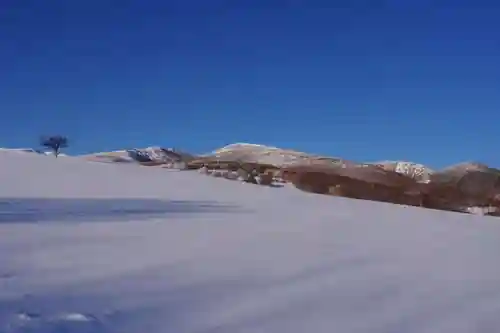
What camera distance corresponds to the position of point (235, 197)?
6.90m

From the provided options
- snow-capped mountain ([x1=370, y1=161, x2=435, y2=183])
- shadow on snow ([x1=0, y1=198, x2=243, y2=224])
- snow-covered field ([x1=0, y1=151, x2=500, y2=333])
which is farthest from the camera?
snow-capped mountain ([x1=370, y1=161, x2=435, y2=183])

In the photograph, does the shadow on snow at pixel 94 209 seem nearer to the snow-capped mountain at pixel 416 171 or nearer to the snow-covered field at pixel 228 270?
the snow-covered field at pixel 228 270

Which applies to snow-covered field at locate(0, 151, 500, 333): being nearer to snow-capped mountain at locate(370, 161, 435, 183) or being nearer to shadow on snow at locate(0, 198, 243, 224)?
shadow on snow at locate(0, 198, 243, 224)

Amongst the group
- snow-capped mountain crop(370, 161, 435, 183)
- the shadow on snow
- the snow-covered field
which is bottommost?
the snow-covered field

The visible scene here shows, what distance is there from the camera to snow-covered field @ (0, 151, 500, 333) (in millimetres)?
2074

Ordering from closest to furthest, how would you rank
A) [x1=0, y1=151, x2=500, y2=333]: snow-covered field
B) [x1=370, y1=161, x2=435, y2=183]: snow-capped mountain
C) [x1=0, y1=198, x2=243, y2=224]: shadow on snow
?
[x1=0, y1=151, x2=500, y2=333]: snow-covered field < [x1=0, y1=198, x2=243, y2=224]: shadow on snow < [x1=370, y1=161, x2=435, y2=183]: snow-capped mountain

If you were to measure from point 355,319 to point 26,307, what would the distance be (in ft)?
3.86

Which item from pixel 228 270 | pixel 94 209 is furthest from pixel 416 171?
pixel 228 270

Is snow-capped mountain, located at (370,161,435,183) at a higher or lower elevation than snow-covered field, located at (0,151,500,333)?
higher

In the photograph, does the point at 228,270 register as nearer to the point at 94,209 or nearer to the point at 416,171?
the point at 94,209

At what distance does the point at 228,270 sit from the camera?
280 cm

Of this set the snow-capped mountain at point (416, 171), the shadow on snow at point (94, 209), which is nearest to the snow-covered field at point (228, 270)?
the shadow on snow at point (94, 209)

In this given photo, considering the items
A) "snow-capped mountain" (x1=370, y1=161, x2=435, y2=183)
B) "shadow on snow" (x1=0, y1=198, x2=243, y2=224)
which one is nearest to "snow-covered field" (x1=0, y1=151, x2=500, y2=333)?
"shadow on snow" (x1=0, y1=198, x2=243, y2=224)

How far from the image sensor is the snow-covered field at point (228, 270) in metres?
2.07
